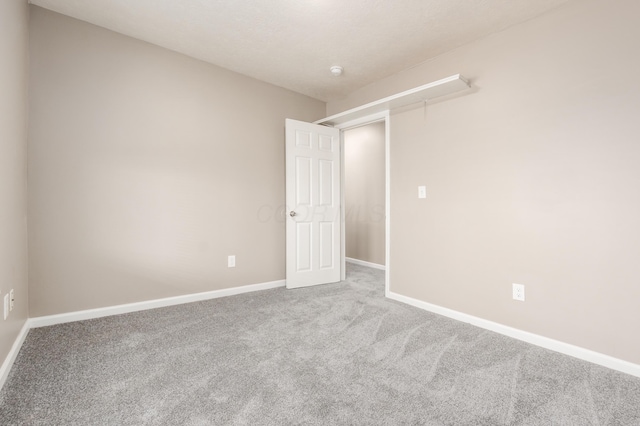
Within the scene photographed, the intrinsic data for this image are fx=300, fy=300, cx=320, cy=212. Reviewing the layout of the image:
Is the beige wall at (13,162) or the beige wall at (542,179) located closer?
the beige wall at (13,162)

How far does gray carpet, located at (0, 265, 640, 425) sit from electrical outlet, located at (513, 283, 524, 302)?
1.13 ft

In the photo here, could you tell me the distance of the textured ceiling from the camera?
7.41 ft

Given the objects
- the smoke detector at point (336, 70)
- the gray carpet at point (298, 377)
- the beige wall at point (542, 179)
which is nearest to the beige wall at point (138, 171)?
A: the gray carpet at point (298, 377)

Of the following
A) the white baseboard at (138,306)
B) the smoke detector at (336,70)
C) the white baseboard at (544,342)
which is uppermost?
the smoke detector at (336,70)

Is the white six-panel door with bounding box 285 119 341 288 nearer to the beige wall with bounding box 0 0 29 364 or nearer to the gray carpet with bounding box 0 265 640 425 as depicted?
the gray carpet with bounding box 0 265 640 425

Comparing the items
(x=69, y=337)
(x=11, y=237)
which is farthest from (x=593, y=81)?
(x=69, y=337)

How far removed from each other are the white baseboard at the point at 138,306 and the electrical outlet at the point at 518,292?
8.33 ft

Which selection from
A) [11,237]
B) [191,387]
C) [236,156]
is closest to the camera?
[191,387]

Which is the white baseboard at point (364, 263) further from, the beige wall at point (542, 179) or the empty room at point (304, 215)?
the beige wall at point (542, 179)

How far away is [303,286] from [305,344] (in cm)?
159

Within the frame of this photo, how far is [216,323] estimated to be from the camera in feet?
8.47

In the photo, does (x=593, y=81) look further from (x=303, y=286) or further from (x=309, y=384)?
(x=303, y=286)

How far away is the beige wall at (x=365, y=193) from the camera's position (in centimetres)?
499

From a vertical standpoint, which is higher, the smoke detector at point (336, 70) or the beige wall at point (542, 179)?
the smoke detector at point (336, 70)
